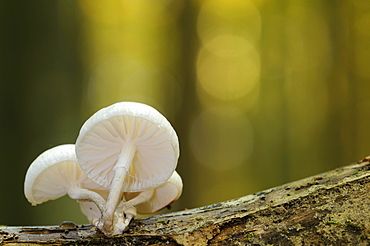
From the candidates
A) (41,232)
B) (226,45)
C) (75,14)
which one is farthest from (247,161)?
(41,232)

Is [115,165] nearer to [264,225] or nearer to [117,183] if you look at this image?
[117,183]

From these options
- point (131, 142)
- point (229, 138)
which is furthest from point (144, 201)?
point (229, 138)

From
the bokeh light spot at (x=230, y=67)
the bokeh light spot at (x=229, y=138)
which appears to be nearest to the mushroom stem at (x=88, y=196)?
the bokeh light spot at (x=229, y=138)

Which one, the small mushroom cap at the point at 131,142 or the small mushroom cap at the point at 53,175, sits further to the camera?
the small mushroom cap at the point at 53,175

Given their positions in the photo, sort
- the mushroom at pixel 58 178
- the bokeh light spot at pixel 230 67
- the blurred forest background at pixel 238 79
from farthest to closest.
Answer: the bokeh light spot at pixel 230 67 → the blurred forest background at pixel 238 79 → the mushroom at pixel 58 178

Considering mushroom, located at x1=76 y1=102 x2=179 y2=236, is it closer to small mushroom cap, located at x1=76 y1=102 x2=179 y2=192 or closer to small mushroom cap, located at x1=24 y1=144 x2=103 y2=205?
small mushroom cap, located at x1=76 y1=102 x2=179 y2=192

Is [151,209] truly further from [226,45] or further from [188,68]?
[226,45]

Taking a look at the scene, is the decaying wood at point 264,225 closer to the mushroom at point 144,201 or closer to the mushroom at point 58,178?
the mushroom at point 144,201
